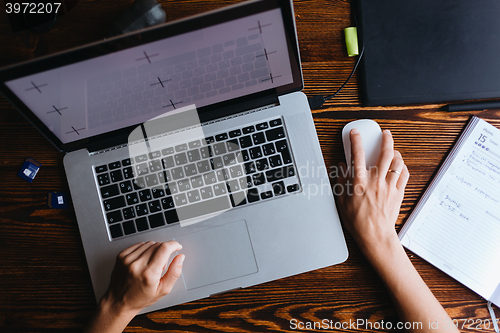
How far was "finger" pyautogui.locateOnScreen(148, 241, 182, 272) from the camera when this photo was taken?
617mm

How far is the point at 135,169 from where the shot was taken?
2.27ft

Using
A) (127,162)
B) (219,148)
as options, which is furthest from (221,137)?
(127,162)

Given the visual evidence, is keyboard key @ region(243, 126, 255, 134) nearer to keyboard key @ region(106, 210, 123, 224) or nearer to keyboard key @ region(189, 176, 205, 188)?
keyboard key @ region(189, 176, 205, 188)

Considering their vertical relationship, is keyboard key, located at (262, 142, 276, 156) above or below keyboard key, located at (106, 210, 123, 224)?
above

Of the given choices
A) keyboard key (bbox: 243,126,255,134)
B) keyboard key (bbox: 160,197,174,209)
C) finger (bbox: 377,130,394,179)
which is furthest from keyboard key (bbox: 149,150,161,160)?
finger (bbox: 377,130,394,179)

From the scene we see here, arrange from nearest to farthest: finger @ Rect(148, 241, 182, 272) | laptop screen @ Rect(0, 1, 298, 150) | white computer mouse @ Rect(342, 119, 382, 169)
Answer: laptop screen @ Rect(0, 1, 298, 150) < finger @ Rect(148, 241, 182, 272) < white computer mouse @ Rect(342, 119, 382, 169)

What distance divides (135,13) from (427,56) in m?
0.69

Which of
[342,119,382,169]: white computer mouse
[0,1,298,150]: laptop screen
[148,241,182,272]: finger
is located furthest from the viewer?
[342,119,382,169]: white computer mouse

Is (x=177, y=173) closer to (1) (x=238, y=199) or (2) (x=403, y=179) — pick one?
(1) (x=238, y=199)

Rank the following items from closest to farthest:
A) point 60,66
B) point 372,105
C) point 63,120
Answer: point 60,66 → point 63,120 → point 372,105

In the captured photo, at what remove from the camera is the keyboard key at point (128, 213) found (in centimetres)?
69

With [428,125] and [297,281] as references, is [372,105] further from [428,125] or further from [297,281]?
[297,281]

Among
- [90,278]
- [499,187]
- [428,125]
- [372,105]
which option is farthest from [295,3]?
[90,278]

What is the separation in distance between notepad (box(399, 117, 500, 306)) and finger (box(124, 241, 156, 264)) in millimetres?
599
